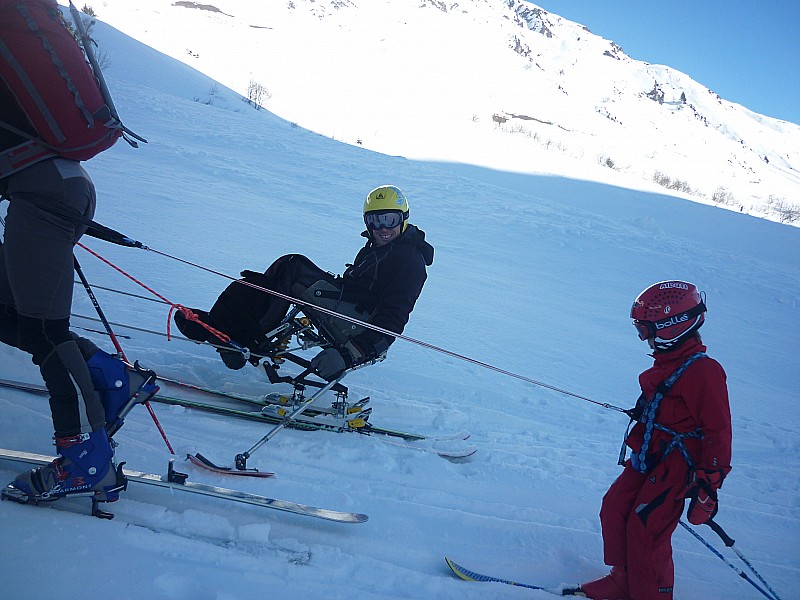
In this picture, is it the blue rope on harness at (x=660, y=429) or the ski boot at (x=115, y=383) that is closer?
the ski boot at (x=115, y=383)

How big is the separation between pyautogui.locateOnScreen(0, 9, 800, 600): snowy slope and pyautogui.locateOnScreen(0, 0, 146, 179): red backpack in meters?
1.44

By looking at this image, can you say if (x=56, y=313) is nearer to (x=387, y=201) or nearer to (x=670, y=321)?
(x=387, y=201)

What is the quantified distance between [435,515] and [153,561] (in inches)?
56.9

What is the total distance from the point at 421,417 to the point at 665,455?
1831mm

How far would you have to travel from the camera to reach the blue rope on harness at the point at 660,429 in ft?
7.87

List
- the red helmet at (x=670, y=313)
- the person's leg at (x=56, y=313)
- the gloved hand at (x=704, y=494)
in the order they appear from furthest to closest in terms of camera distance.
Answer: the red helmet at (x=670, y=313) < the gloved hand at (x=704, y=494) < the person's leg at (x=56, y=313)

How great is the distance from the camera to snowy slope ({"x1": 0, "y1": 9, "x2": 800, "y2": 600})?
2.15 m

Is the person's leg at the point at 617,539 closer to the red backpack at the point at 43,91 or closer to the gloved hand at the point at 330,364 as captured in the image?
the gloved hand at the point at 330,364

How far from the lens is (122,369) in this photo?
230cm

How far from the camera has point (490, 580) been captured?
2473 millimetres

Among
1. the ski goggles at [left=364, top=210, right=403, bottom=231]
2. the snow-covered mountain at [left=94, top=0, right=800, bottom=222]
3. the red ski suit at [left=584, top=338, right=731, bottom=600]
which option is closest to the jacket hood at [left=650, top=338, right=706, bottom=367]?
the red ski suit at [left=584, top=338, right=731, bottom=600]

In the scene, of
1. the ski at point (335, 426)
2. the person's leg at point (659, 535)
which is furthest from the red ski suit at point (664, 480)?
the ski at point (335, 426)

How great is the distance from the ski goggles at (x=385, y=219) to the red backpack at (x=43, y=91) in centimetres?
191

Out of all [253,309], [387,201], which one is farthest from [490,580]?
[387,201]
